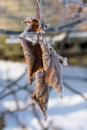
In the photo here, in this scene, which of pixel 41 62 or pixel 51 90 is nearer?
pixel 41 62

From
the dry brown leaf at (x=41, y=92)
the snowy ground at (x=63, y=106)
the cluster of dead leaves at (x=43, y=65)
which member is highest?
the cluster of dead leaves at (x=43, y=65)

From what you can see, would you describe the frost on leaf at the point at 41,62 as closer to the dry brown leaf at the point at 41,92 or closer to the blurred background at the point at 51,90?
the dry brown leaf at the point at 41,92

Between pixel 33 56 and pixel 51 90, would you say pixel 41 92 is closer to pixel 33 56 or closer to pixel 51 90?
pixel 33 56

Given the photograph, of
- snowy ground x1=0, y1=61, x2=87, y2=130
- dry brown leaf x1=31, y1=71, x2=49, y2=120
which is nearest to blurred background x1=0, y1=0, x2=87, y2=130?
snowy ground x1=0, y1=61, x2=87, y2=130

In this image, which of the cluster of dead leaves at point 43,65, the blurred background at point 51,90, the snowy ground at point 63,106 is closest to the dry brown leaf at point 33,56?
the cluster of dead leaves at point 43,65

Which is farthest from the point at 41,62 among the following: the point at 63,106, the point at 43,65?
the point at 63,106

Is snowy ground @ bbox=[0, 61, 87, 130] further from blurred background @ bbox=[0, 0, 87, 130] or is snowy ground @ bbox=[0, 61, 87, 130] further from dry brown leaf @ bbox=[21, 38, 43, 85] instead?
dry brown leaf @ bbox=[21, 38, 43, 85]
